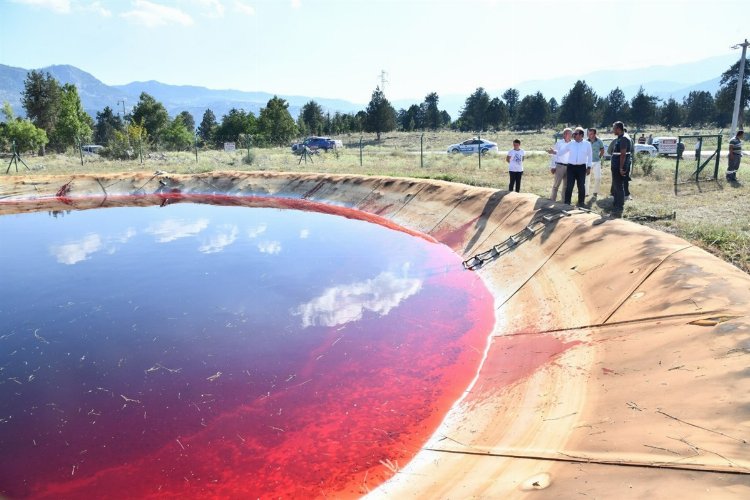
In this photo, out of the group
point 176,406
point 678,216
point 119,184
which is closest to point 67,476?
point 176,406

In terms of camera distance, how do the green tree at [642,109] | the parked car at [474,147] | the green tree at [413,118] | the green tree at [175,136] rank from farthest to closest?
the green tree at [413,118], the green tree at [642,109], the green tree at [175,136], the parked car at [474,147]

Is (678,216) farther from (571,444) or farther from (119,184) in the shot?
(119,184)

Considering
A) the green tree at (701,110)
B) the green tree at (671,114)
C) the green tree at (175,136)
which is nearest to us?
the green tree at (175,136)

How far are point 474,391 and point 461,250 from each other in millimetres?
6429

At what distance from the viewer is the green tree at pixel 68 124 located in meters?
48.4

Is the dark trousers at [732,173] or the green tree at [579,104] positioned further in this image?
the green tree at [579,104]

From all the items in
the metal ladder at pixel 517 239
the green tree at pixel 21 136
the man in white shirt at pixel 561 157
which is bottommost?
the metal ladder at pixel 517 239

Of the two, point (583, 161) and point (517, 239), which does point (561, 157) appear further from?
point (517, 239)

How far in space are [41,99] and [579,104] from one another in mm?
59065

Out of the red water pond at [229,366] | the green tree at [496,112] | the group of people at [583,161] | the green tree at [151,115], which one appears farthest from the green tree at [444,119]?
the red water pond at [229,366]

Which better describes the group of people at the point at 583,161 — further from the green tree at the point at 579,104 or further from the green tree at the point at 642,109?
the green tree at the point at 642,109

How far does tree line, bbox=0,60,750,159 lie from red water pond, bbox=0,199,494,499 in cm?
3164

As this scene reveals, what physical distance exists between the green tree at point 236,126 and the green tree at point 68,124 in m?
14.6

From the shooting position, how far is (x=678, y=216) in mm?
11047
